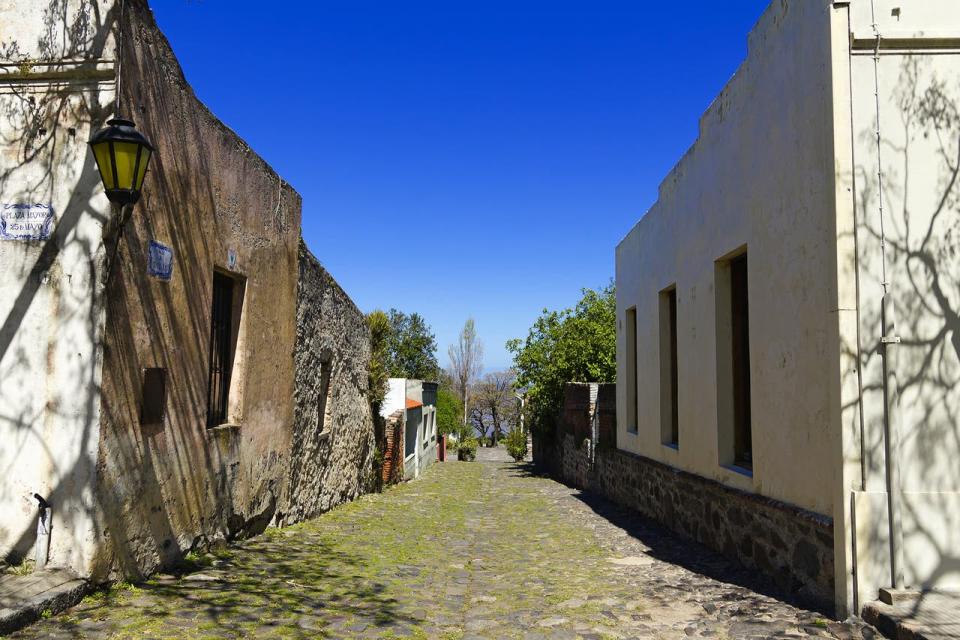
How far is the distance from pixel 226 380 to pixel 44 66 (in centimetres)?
329

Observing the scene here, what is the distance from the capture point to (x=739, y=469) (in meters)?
6.92

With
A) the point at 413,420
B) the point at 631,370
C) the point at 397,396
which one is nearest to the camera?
the point at 631,370

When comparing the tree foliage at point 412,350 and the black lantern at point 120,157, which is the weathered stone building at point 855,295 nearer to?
the black lantern at point 120,157

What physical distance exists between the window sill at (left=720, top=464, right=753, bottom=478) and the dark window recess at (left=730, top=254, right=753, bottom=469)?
91 mm

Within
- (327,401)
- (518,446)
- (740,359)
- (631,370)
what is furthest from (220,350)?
(518,446)

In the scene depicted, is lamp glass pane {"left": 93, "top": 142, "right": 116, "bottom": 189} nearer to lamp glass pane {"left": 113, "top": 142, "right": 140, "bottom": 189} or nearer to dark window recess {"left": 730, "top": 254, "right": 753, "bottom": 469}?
lamp glass pane {"left": 113, "top": 142, "right": 140, "bottom": 189}

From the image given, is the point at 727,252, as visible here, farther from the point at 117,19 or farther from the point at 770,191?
the point at 117,19

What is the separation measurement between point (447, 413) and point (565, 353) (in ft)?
80.9

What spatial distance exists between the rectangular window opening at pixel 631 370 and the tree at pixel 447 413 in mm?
29839

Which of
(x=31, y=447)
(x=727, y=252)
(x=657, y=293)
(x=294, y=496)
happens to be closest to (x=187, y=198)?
(x=31, y=447)

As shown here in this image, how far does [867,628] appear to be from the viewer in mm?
4266

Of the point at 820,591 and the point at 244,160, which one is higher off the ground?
the point at 244,160

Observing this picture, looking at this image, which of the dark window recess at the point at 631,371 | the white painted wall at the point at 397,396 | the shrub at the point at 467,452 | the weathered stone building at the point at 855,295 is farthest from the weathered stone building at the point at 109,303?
the shrub at the point at 467,452

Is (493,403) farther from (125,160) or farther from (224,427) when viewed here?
(125,160)
